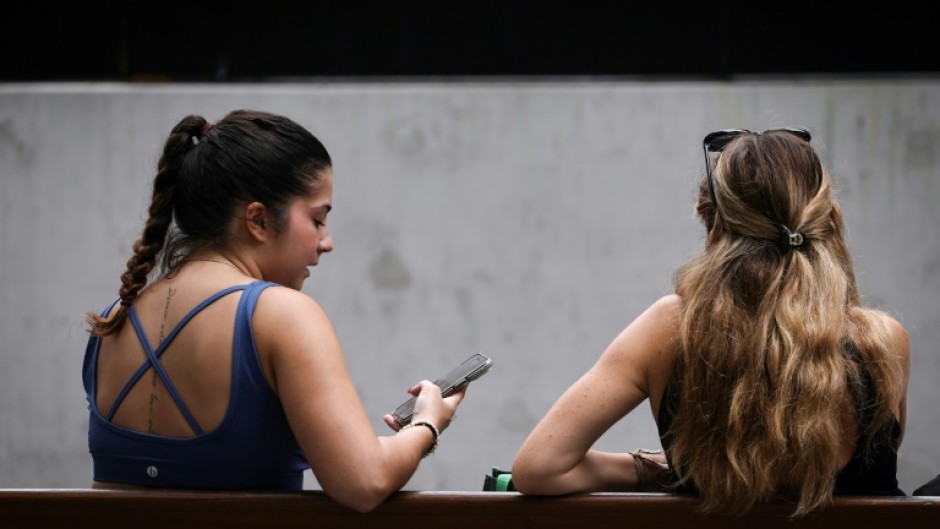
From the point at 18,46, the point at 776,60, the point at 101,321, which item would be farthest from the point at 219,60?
the point at 101,321

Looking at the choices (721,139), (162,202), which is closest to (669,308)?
(721,139)

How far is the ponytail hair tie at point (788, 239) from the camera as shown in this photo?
77.5 inches

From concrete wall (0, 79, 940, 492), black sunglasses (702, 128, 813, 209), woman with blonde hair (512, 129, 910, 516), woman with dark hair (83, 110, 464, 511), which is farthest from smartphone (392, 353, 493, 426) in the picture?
concrete wall (0, 79, 940, 492)

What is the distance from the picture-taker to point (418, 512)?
1859mm

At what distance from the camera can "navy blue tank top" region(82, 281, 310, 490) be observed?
1.87 m

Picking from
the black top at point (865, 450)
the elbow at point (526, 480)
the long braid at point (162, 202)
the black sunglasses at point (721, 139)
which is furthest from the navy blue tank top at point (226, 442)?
the black sunglasses at point (721, 139)

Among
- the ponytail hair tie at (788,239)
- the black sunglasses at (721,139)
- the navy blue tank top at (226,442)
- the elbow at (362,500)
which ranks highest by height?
the black sunglasses at (721,139)

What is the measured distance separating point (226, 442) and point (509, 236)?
4550 millimetres

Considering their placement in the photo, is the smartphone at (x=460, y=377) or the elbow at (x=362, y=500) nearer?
the elbow at (x=362, y=500)

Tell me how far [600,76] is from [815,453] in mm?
4742

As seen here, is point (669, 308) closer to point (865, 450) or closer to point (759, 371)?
point (759, 371)

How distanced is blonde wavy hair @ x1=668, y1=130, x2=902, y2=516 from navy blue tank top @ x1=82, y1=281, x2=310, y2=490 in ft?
2.30

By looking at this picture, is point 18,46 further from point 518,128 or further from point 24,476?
point 518,128

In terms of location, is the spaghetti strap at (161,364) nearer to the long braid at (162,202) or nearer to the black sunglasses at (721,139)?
the long braid at (162,202)
